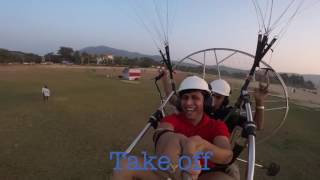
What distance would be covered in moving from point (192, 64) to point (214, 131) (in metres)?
3.14

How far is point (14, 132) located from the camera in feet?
36.6

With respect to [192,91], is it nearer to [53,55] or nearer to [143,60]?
[143,60]

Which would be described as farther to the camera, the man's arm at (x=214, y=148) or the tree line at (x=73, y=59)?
the tree line at (x=73, y=59)

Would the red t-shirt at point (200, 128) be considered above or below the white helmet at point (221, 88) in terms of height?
below

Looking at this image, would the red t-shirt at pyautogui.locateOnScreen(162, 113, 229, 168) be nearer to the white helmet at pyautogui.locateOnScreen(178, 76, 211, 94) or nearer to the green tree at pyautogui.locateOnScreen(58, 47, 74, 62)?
the white helmet at pyautogui.locateOnScreen(178, 76, 211, 94)

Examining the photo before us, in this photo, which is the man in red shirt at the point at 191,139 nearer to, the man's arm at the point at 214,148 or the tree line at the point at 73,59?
the man's arm at the point at 214,148

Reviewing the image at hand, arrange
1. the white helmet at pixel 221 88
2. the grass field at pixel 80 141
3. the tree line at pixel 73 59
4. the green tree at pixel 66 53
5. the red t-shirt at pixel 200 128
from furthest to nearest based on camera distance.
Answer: the green tree at pixel 66 53 → the tree line at pixel 73 59 → the grass field at pixel 80 141 → the white helmet at pixel 221 88 → the red t-shirt at pixel 200 128

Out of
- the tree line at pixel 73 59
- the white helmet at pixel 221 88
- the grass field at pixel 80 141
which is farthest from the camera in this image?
the tree line at pixel 73 59

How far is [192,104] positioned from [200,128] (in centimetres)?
25

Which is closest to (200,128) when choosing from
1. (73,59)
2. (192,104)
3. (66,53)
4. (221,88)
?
(192,104)

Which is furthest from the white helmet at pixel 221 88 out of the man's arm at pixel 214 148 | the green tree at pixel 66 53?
the green tree at pixel 66 53

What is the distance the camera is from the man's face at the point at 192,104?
3.56m

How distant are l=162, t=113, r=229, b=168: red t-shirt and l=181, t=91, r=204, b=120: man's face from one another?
8 cm

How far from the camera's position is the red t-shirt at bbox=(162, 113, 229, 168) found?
11.6 feet
